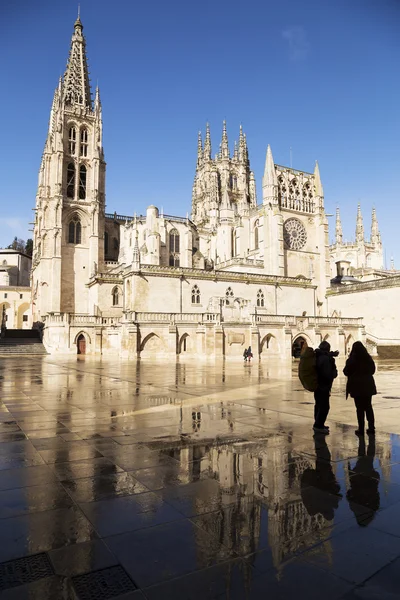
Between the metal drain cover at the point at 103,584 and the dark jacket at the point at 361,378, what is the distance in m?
5.10

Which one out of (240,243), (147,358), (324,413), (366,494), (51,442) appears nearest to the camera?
(366,494)

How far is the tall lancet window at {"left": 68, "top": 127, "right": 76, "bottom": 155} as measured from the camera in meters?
55.0

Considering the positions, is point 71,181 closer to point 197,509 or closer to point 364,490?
point 197,509

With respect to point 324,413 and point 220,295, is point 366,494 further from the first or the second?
point 220,295

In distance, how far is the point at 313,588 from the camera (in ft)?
8.52

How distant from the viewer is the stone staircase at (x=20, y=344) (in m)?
36.3

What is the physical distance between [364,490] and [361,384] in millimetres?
2765

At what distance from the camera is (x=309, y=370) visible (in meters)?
7.12

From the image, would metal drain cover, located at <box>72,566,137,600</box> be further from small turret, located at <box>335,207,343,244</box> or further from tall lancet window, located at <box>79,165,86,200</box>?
small turret, located at <box>335,207,343,244</box>

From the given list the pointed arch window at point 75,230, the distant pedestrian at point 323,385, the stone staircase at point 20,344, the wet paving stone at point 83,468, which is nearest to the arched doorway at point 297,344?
the stone staircase at point 20,344

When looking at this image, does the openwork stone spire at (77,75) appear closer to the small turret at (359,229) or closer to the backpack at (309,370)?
the small turret at (359,229)

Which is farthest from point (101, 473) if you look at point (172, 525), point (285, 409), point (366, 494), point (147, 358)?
point (147, 358)

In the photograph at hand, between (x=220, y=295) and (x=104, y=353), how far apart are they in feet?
42.8

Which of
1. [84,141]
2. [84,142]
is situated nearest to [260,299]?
[84,142]
